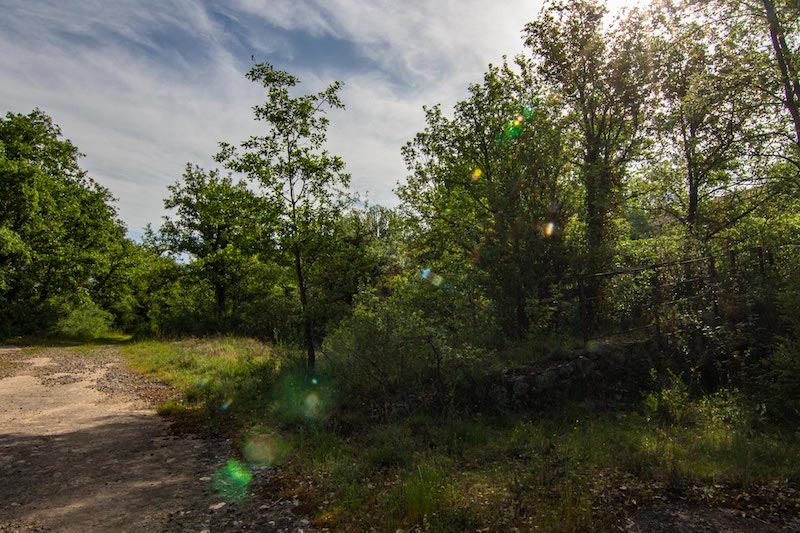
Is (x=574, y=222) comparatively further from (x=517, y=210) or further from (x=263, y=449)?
(x=263, y=449)

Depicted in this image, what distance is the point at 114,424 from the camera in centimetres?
986

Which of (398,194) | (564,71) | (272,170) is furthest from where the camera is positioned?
(398,194)

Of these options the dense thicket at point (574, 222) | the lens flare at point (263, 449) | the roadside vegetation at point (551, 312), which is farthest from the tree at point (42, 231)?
the lens flare at point (263, 449)

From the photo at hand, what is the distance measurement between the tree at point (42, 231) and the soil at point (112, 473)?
1779 centimetres

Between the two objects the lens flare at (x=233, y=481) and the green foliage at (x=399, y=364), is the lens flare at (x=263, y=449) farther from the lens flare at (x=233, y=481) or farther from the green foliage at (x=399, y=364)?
the green foliage at (x=399, y=364)

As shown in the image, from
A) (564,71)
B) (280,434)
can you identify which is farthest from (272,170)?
(564,71)

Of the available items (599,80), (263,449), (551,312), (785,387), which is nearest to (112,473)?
(263,449)

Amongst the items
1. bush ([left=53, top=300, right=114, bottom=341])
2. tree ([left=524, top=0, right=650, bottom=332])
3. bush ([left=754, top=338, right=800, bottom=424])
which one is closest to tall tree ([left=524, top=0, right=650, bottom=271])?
tree ([left=524, top=0, right=650, bottom=332])

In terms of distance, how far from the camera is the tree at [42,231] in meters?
25.2

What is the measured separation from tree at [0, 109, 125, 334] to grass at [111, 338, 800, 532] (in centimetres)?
2369

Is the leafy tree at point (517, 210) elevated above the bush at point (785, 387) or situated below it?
above

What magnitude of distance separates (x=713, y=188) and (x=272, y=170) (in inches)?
746

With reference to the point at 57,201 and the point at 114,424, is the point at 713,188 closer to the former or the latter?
the point at 114,424

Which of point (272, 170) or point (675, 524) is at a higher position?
point (272, 170)
